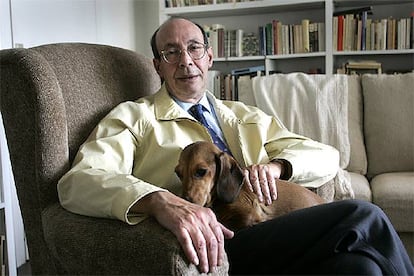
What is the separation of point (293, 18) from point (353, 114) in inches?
57.1

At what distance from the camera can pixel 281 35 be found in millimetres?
3623

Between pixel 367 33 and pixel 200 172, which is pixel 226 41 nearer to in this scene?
pixel 367 33

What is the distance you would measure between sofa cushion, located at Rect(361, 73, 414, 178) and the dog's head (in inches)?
58.1

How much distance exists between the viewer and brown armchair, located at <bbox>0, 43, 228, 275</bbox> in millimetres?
1005

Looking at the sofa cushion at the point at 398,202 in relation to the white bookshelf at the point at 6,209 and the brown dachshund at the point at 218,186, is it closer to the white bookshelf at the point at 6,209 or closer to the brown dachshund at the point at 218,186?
the brown dachshund at the point at 218,186

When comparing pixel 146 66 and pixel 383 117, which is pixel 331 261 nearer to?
pixel 146 66

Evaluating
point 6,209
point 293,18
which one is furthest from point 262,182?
point 293,18

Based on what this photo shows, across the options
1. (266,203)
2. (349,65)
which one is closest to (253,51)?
(349,65)

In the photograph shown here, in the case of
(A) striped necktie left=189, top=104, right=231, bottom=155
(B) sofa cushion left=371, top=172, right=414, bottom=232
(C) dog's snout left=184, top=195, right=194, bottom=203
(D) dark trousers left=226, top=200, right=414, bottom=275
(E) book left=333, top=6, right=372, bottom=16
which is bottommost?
(B) sofa cushion left=371, top=172, right=414, bottom=232

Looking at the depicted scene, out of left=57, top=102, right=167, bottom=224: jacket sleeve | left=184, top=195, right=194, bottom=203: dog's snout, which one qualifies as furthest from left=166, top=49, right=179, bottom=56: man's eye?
left=184, top=195, right=194, bottom=203: dog's snout

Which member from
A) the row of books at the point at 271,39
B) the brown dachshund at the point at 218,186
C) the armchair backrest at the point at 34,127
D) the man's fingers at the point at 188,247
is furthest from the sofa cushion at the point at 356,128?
the man's fingers at the point at 188,247

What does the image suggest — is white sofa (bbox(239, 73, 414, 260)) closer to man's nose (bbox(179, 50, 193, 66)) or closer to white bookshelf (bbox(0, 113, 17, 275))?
man's nose (bbox(179, 50, 193, 66))

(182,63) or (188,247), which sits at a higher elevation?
(182,63)

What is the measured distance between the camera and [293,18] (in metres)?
3.81
